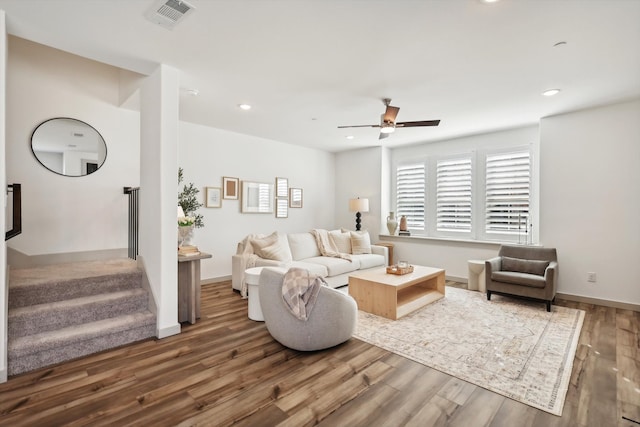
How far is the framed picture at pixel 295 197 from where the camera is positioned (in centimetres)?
684

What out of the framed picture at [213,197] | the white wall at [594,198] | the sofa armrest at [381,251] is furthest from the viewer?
the sofa armrest at [381,251]

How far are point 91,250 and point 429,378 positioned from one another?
4.41 meters

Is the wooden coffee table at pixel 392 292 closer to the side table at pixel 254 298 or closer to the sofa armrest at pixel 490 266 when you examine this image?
the sofa armrest at pixel 490 266

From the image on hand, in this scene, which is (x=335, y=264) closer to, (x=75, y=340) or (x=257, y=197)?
(x=257, y=197)

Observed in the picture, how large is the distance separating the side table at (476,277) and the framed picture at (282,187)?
3.83 metres

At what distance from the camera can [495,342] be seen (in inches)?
125

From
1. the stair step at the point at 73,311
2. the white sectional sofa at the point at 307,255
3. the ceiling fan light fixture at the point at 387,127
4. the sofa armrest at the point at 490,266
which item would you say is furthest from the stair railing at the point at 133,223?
the sofa armrest at the point at 490,266

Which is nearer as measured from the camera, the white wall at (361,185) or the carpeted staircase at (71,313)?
the carpeted staircase at (71,313)

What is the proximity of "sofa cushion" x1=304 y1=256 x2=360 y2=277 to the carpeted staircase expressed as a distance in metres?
2.56

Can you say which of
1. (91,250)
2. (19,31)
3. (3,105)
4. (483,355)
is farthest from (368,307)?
(19,31)

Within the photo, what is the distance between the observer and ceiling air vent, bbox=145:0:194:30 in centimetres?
223

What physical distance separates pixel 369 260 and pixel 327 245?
836 mm

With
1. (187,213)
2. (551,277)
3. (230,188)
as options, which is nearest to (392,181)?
(230,188)

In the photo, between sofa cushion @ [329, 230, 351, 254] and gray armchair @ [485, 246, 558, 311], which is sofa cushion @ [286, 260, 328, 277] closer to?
sofa cushion @ [329, 230, 351, 254]
